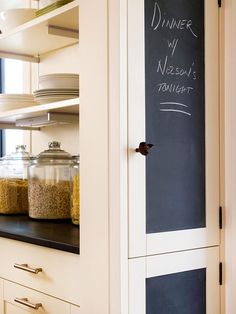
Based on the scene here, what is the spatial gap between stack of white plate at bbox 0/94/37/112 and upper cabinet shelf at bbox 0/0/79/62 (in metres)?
0.27

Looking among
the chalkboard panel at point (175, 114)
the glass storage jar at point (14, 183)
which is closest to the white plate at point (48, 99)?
the glass storage jar at point (14, 183)

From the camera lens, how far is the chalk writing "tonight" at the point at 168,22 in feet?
5.21

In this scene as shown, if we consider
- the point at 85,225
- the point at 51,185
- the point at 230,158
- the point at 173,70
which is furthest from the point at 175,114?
the point at 51,185

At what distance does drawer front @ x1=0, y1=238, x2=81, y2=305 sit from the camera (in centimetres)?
166

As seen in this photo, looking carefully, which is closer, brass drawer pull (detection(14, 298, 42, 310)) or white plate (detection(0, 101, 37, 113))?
brass drawer pull (detection(14, 298, 42, 310))

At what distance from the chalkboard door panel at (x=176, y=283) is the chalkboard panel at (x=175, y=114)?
0.11 meters

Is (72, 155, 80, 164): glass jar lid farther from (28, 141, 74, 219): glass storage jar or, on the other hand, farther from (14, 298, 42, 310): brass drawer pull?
(14, 298, 42, 310): brass drawer pull

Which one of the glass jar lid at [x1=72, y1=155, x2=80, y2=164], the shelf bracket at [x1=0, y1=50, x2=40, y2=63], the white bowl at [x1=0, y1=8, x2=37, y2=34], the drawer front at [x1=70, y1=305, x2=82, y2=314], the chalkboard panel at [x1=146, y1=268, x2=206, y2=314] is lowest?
the drawer front at [x1=70, y1=305, x2=82, y2=314]

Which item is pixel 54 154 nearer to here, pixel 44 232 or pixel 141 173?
pixel 44 232

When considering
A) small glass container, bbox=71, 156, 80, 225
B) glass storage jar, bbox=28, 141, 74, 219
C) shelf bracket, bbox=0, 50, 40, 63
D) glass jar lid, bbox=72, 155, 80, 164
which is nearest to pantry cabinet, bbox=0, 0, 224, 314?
small glass container, bbox=71, 156, 80, 225

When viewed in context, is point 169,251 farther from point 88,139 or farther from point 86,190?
point 88,139

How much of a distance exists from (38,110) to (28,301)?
772 millimetres

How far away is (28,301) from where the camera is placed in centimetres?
184

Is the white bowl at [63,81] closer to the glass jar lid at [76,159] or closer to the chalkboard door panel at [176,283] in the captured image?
the glass jar lid at [76,159]
